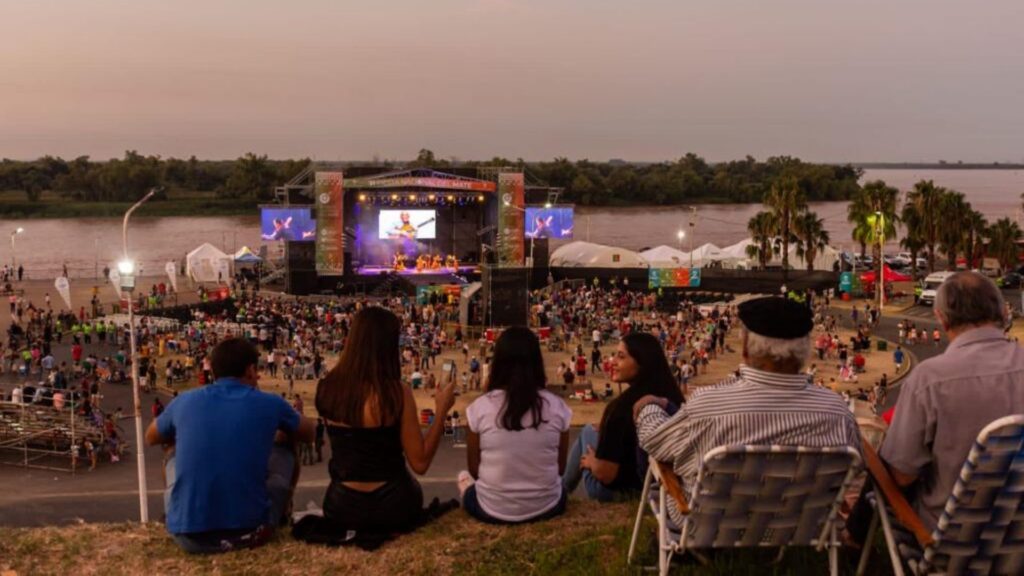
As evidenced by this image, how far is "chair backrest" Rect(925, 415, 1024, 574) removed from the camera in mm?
2699

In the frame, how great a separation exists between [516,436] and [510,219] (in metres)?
39.8

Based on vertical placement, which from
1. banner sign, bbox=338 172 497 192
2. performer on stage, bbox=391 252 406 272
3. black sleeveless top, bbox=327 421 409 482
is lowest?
performer on stage, bbox=391 252 406 272

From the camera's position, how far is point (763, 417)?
309cm

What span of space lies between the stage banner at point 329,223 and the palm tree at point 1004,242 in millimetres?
31340

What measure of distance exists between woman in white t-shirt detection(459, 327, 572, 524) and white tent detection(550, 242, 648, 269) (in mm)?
41123

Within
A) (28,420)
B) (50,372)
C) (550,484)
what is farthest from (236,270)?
(550,484)

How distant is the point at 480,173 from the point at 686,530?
142 ft

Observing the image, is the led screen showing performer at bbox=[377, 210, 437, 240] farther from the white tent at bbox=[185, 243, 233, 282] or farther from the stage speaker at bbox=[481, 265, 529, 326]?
the stage speaker at bbox=[481, 265, 529, 326]

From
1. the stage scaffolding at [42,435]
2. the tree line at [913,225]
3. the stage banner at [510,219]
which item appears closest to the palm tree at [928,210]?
the tree line at [913,225]

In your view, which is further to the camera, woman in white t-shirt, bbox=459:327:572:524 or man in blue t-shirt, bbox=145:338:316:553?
woman in white t-shirt, bbox=459:327:572:524

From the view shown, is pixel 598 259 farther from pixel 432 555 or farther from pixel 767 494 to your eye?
pixel 767 494

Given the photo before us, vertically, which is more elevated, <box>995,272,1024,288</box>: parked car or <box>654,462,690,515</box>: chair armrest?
<box>654,462,690,515</box>: chair armrest

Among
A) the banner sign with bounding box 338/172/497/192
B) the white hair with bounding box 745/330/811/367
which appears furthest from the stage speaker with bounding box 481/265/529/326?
the white hair with bounding box 745/330/811/367

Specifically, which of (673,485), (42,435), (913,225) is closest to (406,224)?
(913,225)
